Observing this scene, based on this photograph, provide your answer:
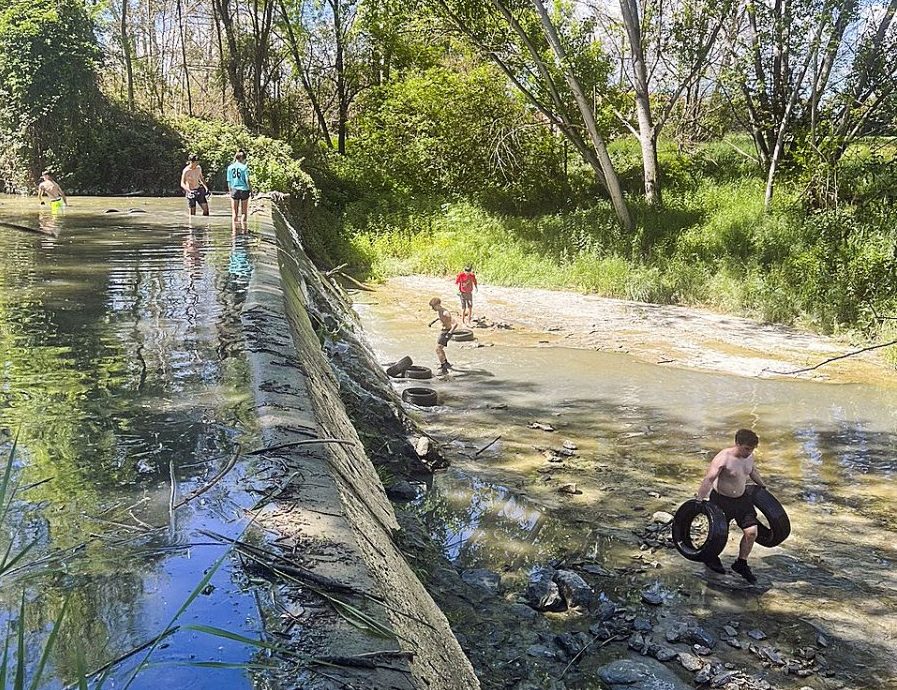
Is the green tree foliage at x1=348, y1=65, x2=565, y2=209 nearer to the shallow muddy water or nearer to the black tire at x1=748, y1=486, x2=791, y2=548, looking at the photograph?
the shallow muddy water

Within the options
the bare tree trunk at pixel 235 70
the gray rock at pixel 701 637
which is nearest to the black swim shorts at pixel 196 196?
the gray rock at pixel 701 637

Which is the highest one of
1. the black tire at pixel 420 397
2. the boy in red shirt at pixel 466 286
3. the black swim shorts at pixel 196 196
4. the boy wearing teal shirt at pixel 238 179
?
the boy wearing teal shirt at pixel 238 179

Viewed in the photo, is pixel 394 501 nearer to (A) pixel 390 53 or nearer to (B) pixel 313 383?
(B) pixel 313 383

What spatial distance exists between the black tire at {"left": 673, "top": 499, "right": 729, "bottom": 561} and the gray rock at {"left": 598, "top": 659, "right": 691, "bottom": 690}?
58.1 inches

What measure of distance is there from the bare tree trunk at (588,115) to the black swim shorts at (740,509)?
15.0 meters

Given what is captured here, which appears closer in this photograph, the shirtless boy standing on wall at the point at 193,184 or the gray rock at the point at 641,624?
the gray rock at the point at 641,624

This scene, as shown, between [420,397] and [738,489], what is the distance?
5.63 meters

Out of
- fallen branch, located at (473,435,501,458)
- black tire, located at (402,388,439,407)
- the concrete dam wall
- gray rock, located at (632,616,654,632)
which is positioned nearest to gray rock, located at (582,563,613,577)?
gray rock, located at (632,616,654,632)

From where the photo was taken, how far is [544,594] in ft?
19.7

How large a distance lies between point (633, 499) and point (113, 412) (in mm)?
→ 5178

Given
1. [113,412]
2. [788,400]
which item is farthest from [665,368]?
[113,412]

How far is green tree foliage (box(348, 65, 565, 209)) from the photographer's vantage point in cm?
2641

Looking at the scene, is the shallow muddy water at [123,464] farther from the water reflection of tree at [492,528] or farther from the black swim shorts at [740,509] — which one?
the black swim shorts at [740,509]

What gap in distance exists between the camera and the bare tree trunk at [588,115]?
63.5 ft
